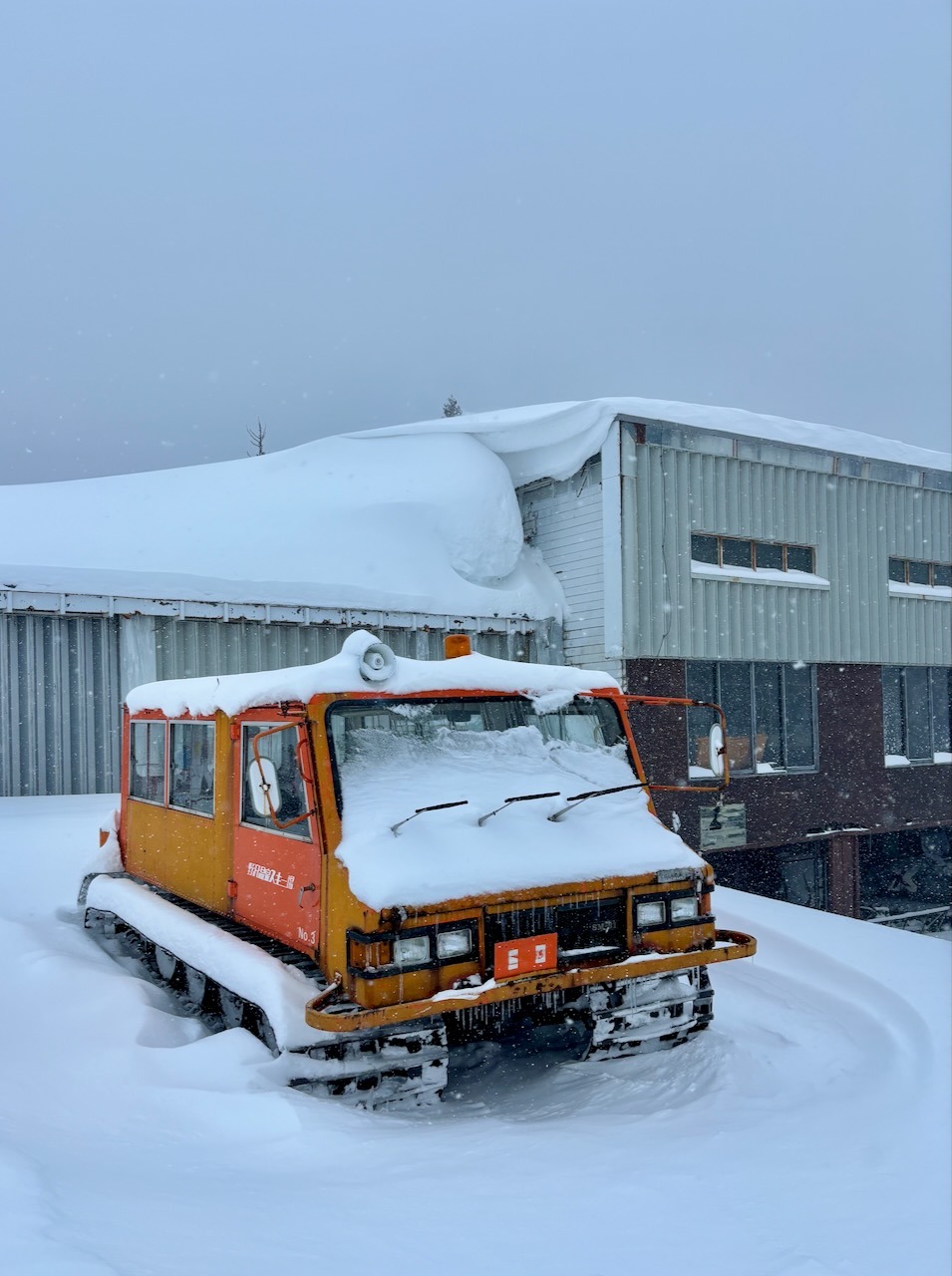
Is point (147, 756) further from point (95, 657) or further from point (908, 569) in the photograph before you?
point (908, 569)

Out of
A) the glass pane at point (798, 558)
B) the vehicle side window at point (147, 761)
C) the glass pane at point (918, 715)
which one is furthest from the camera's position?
the glass pane at point (918, 715)

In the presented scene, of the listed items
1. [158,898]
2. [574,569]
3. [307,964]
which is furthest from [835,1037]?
[574,569]

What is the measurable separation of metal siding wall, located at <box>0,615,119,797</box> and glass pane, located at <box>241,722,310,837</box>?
7447mm

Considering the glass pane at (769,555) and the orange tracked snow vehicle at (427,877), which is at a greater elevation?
the glass pane at (769,555)

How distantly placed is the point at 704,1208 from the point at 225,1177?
1.77m

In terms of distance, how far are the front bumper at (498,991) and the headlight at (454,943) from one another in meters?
0.17

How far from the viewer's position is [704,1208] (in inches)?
140

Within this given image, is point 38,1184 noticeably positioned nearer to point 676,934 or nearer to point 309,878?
point 309,878

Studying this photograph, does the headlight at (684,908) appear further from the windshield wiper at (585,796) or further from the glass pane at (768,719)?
the glass pane at (768,719)

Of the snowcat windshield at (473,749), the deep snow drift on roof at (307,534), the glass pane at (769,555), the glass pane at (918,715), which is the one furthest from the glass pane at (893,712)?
the snowcat windshield at (473,749)

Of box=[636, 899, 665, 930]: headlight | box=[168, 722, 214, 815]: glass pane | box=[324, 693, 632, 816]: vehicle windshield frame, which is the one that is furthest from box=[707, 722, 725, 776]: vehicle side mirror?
box=[168, 722, 214, 815]: glass pane

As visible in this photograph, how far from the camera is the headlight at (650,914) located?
16.9 ft

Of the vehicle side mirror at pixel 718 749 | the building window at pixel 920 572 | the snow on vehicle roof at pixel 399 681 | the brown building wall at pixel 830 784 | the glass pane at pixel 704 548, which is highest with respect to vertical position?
the glass pane at pixel 704 548

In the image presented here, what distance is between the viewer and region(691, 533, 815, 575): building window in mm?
15242
